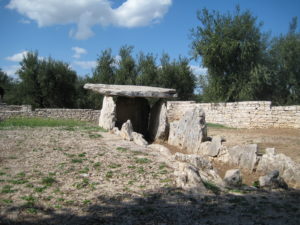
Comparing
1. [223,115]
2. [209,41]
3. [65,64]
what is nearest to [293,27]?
[209,41]

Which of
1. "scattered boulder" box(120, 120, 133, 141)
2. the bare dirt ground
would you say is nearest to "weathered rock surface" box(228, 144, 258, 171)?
the bare dirt ground

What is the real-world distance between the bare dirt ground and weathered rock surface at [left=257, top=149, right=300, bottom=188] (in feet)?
3.42

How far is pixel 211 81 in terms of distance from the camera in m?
21.4

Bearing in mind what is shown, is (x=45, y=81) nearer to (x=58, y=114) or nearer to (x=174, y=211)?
(x=58, y=114)

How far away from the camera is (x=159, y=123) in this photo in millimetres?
11617

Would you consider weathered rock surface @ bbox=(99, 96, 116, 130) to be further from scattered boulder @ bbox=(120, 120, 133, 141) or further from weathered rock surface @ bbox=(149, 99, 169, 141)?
weathered rock surface @ bbox=(149, 99, 169, 141)

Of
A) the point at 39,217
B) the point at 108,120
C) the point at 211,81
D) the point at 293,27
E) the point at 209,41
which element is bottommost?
the point at 39,217

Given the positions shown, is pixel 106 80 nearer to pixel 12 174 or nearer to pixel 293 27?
pixel 293 27

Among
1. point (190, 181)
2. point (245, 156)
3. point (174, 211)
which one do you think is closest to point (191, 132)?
point (245, 156)

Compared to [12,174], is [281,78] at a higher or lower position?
higher

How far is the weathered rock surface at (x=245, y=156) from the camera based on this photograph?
24.0ft

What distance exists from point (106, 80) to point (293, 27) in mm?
15798

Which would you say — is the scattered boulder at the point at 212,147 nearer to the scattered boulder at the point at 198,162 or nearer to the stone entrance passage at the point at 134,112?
the scattered boulder at the point at 198,162

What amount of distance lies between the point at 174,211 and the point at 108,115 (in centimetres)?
822
